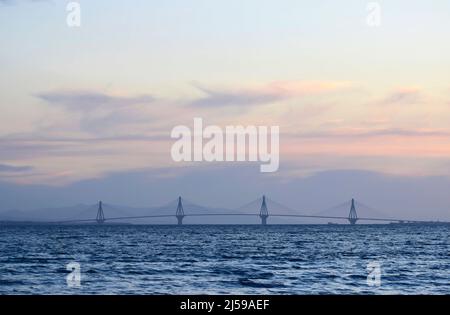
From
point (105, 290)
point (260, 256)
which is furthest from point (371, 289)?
point (260, 256)

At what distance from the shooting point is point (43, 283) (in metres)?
31.5

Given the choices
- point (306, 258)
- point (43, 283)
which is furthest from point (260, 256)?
point (43, 283)

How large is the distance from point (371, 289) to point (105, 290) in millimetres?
9657

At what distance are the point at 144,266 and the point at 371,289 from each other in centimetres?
1548

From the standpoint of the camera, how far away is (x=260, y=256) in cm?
5178
